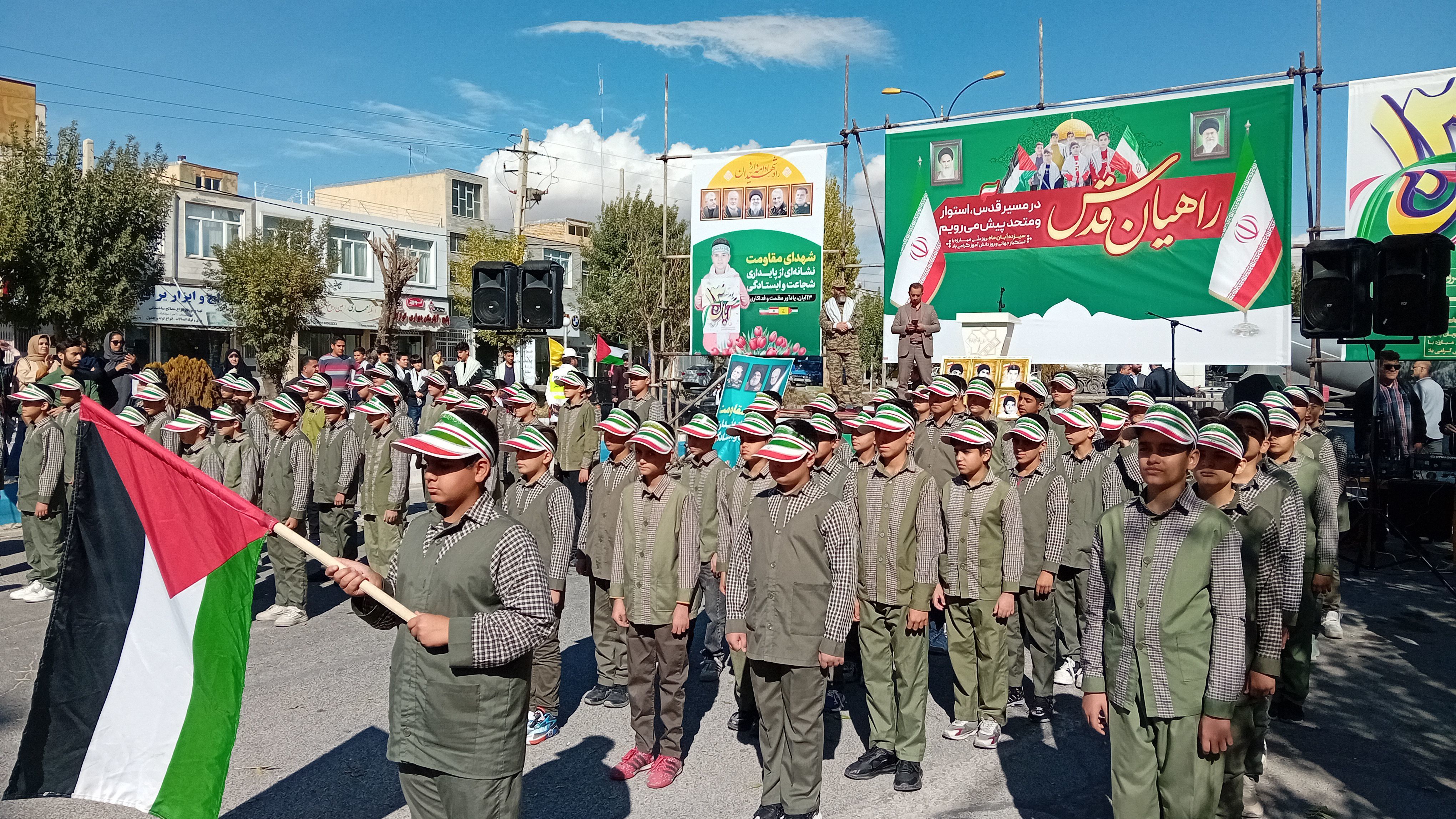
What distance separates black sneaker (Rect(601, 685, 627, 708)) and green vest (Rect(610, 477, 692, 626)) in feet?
4.00

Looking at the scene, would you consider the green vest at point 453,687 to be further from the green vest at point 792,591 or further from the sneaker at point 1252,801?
the sneaker at point 1252,801

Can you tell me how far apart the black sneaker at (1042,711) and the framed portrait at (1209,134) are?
13911 millimetres

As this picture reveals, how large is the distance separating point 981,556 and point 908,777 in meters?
1.37

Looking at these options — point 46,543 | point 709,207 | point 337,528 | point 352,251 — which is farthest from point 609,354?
point 352,251

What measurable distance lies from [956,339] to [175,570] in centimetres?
1651

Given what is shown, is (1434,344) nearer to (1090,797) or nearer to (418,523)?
(1090,797)

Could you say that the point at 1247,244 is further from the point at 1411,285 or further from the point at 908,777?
the point at 908,777

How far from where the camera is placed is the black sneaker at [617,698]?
6.68 meters

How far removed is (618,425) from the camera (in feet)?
21.6

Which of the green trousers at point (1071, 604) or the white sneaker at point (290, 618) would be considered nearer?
the green trousers at point (1071, 604)

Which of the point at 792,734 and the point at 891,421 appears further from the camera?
the point at 891,421

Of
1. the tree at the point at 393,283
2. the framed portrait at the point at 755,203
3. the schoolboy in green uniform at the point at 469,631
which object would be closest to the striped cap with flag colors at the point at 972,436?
the schoolboy in green uniform at the point at 469,631

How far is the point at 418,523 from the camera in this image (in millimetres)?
3664

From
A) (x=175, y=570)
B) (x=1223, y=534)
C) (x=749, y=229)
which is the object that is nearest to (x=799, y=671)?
(x=1223, y=534)
